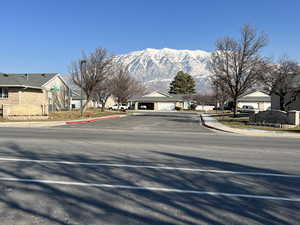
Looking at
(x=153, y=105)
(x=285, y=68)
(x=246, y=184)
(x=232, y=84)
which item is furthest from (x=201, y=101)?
(x=246, y=184)

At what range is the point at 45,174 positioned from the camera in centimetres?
639

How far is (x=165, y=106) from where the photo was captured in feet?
259

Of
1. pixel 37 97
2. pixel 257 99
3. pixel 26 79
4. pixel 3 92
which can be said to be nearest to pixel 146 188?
pixel 3 92

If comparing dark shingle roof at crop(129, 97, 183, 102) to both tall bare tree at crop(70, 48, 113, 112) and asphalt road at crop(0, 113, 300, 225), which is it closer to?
tall bare tree at crop(70, 48, 113, 112)

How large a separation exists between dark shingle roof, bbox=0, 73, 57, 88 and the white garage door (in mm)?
39330

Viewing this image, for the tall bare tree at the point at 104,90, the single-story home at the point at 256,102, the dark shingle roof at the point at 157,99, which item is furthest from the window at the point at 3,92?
the single-story home at the point at 256,102

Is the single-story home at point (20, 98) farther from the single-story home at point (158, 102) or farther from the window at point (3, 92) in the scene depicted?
the single-story home at point (158, 102)

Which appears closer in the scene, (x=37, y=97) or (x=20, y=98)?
(x=20, y=98)

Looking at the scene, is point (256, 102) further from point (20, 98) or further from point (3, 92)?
point (3, 92)

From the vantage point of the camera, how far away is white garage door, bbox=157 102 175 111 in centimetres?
7850

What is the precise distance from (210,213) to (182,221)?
58cm

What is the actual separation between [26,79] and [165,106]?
4708cm

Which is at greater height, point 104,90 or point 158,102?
point 104,90

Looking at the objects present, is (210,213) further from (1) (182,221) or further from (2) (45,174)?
(2) (45,174)
